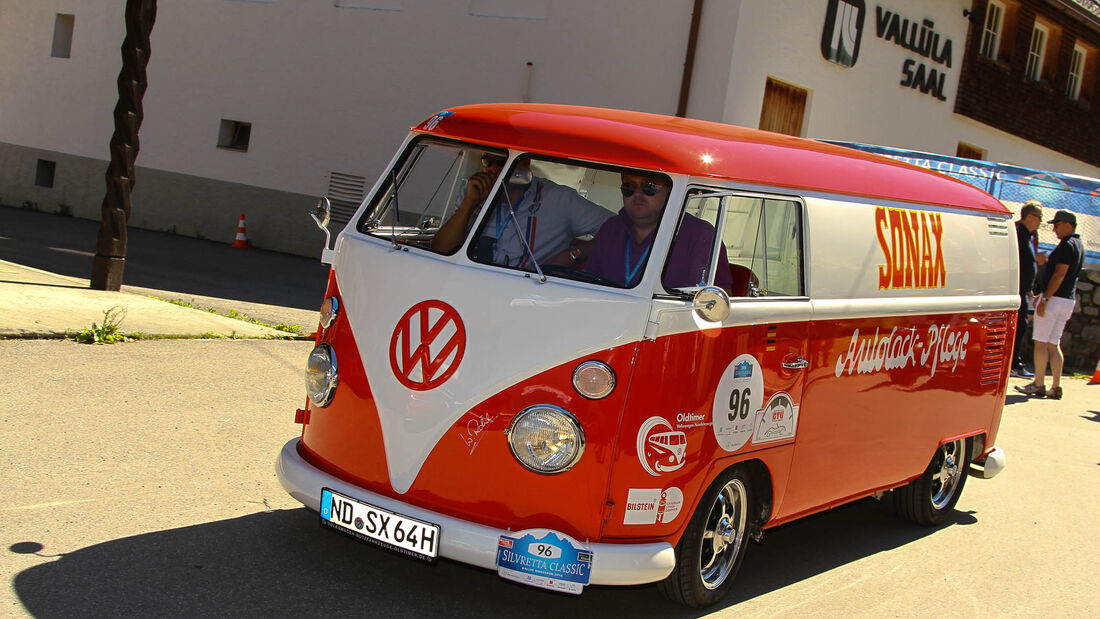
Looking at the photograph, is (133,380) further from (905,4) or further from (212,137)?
(905,4)

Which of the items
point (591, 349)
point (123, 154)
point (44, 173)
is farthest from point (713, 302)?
point (44, 173)

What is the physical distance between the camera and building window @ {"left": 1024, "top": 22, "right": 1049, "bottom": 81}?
23109 millimetres

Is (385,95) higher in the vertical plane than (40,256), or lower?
higher

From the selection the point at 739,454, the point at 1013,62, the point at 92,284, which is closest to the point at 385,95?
the point at 92,284

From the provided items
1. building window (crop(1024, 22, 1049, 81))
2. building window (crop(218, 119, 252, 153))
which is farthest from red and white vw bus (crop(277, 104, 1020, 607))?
building window (crop(1024, 22, 1049, 81))

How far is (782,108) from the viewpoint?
16328 mm

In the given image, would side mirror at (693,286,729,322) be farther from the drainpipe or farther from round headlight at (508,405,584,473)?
the drainpipe

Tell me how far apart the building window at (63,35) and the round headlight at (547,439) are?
66.7 ft

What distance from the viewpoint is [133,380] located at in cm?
740

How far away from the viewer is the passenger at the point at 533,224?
14.9 feet

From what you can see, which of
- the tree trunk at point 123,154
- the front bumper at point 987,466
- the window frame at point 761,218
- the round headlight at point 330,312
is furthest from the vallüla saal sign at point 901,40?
the round headlight at point 330,312

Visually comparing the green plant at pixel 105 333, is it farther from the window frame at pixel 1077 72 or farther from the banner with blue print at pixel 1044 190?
the window frame at pixel 1077 72

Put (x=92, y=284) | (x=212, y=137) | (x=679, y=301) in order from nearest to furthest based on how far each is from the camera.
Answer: (x=679, y=301), (x=92, y=284), (x=212, y=137)

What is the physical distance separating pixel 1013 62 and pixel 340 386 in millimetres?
20725
